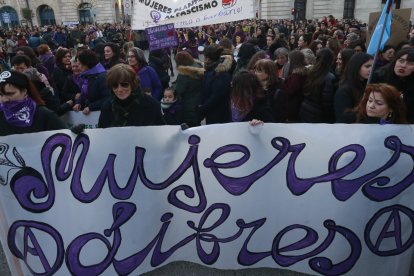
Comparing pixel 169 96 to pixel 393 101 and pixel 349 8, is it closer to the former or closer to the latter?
pixel 393 101

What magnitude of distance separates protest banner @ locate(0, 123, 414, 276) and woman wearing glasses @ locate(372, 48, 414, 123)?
1.32 metres

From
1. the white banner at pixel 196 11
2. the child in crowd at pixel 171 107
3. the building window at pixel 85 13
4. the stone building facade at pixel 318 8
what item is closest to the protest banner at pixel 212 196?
the child in crowd at pixel 171 107

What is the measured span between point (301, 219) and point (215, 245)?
63 centimetres

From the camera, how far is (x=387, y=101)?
2.39 metres

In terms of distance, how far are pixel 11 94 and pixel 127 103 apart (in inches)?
32.4

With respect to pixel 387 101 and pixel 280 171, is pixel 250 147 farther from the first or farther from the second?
pixel 387 101

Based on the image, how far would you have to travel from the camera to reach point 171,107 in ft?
13.3

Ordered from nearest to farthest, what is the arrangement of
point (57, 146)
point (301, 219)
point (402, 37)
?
1. point (57, 146)
2. point (301, 219)
3. point (402, 37)

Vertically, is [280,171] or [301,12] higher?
[301,12]

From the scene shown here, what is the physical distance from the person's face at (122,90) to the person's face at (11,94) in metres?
0.65

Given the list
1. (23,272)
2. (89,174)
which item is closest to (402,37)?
(89,174)

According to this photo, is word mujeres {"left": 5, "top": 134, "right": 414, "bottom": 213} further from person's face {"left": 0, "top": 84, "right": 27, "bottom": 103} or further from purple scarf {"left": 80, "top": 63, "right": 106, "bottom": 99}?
purple scarf {"left": 80, "top": 63, "right": 106, "bottom": 99}

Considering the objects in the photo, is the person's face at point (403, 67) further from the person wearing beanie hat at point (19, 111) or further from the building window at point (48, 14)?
the building window at point (48, 14)

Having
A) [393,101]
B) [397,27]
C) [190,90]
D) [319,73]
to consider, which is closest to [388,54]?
[397,27]
